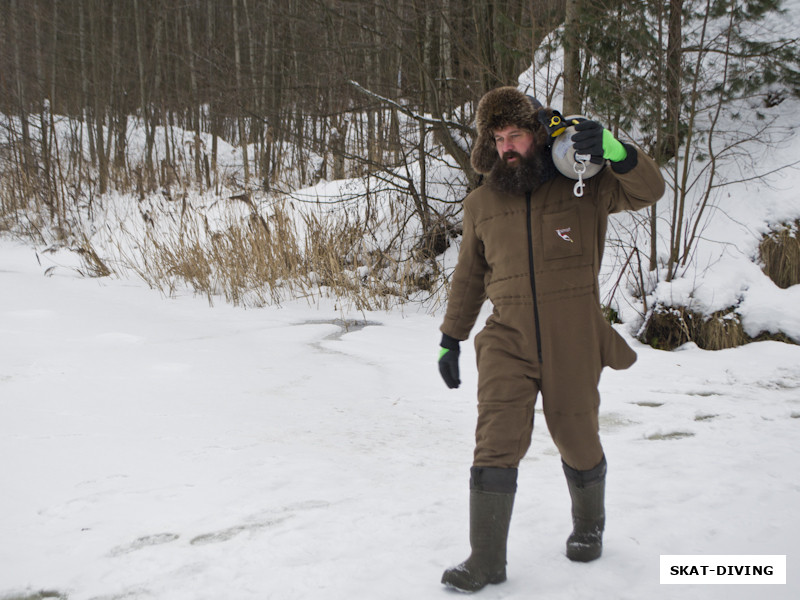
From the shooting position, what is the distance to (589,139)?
6.21ft

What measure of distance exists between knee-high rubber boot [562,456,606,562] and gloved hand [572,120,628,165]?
38.3 inches

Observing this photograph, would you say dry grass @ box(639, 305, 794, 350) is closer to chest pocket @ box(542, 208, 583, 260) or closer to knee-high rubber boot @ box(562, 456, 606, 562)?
knee-high rubber boot @ box(562, 456, 606, 562)

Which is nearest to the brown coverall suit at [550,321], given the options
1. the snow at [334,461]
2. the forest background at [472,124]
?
the snow at [334,461]

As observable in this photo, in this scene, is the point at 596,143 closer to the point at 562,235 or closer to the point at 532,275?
the point at 562,235

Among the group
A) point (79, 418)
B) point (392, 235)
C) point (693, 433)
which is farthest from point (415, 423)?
point (392, 235)

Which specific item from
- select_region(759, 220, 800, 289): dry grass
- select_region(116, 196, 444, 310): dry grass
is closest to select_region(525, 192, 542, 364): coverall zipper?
select_region(116, 196, 444, 310): dry grass

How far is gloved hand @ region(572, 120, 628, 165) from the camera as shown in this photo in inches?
74.3

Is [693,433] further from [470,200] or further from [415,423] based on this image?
[470,200]

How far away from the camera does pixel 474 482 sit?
201 centimetres

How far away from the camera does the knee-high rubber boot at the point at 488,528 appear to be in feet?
6.44

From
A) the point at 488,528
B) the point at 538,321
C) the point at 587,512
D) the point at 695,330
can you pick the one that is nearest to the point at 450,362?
the point at 538,321

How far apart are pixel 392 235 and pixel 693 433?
18.2 feet

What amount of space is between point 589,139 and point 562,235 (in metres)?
0.30

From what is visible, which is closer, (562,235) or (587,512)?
(562,235)
